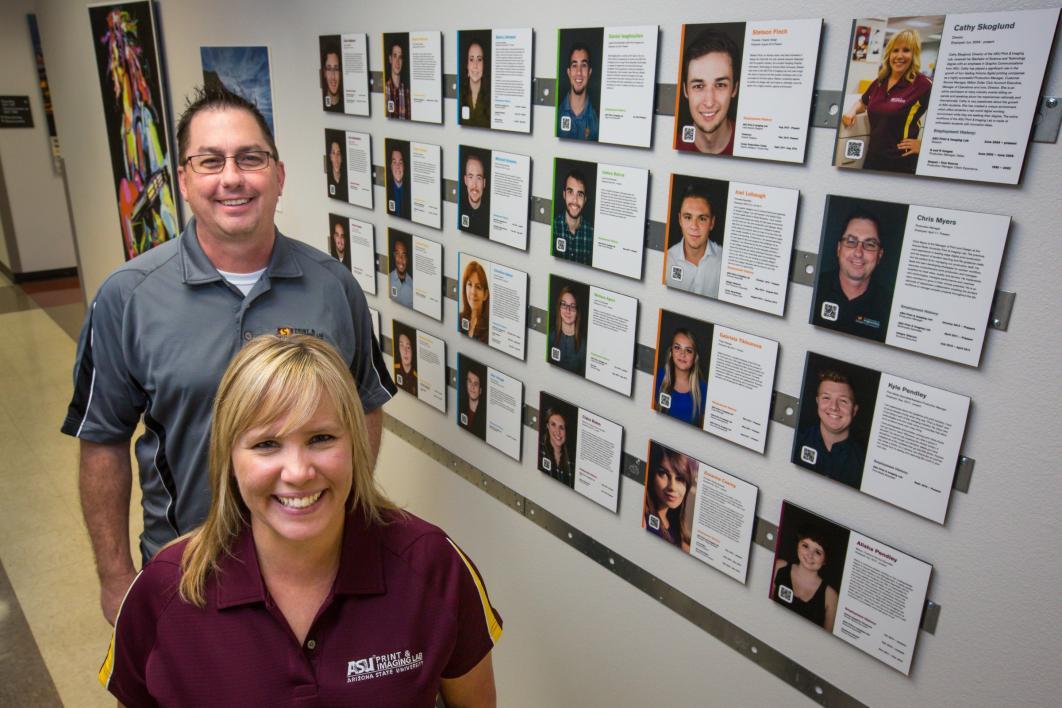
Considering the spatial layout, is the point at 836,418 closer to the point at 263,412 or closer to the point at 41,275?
the point at 263,412

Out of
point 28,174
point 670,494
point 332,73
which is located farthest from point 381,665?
point 28,174

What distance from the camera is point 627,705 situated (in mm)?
2197

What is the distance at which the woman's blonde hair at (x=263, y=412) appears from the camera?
1304mm

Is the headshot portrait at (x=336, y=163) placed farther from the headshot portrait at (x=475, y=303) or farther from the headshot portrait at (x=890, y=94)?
the headshot portrait at (x=890, y=94)

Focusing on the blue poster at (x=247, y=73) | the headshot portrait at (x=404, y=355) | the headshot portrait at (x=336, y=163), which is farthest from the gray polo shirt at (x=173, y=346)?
the blue poster at (x=247, y=73)

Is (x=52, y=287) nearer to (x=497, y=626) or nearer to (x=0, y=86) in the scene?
(x=0, y=86)

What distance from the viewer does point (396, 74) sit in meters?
2.57

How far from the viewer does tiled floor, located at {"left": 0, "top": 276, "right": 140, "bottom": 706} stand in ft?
10.3

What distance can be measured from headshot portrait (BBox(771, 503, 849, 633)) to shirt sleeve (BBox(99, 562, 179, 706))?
125 cm

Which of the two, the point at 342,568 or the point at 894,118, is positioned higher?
the point at 894,118

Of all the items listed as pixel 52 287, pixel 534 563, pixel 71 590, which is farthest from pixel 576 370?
pixel 52 287

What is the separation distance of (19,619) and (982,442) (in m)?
3.87

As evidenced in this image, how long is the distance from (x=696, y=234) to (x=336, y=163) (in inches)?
70.7

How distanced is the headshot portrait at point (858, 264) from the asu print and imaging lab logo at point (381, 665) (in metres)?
1.02
